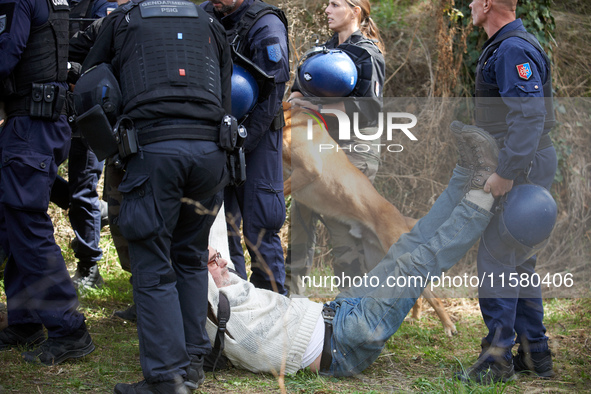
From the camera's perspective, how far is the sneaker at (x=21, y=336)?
3.56 meters

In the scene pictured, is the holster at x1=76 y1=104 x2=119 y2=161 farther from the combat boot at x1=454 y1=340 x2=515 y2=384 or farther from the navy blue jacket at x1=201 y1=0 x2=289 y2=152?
the combat boot at x1=454 y1=340 x2=515 y2=384

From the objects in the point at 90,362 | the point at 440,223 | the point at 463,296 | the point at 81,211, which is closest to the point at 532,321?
the point at 440,223

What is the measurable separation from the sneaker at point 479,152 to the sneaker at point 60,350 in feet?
7.91

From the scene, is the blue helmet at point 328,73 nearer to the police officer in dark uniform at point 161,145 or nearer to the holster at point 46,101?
the police officer in dark uniform at point 161,145

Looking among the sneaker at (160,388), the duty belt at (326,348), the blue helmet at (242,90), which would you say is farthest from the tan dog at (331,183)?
the sneaker at (160,388)

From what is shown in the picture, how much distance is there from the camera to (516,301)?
3.32m

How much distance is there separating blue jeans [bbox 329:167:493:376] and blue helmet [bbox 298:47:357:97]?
112cm

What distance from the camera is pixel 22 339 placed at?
3.58m

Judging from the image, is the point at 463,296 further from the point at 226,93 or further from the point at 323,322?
the point at 226,93

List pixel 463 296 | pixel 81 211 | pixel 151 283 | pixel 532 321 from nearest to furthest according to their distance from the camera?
1. pixel 151 283
2. pixel 532 321
3. pixel 81 211
4. pixel 463 296

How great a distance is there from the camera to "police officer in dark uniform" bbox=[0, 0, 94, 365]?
3332 mm

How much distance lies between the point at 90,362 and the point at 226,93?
1.72 meters

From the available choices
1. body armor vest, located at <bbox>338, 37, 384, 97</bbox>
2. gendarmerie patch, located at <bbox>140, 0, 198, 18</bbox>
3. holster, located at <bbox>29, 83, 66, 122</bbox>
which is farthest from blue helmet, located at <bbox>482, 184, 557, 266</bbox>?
holster, located at <bbox>29, 83, 66, 122</bbox>

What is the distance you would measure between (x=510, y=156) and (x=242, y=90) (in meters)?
1.57
